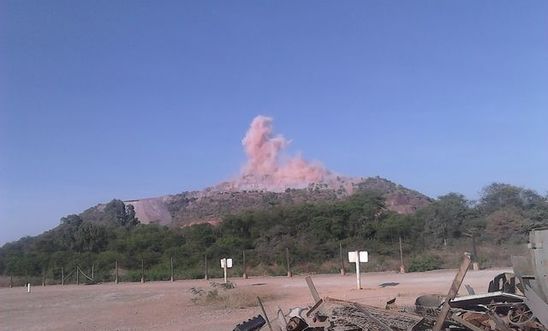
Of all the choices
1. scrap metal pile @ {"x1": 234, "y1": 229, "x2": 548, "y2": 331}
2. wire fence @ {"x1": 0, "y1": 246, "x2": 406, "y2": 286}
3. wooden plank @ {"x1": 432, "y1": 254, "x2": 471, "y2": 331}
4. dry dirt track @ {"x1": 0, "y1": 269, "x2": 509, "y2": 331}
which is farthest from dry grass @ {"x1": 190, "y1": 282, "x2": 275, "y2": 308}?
wire fence @ {"x1": 0, "y1": 246, "x2": 406, "y2": 286}

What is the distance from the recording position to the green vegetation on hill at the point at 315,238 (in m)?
51.9

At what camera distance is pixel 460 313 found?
8.38m

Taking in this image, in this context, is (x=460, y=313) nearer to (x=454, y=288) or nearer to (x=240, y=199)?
(x=454, y=288)

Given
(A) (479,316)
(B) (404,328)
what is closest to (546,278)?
(A) (479,316)

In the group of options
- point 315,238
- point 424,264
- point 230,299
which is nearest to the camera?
point 230,299

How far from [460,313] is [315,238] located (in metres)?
53.0

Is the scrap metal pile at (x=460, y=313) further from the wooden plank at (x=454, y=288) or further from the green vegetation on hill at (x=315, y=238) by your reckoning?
the green vegetation on hill at (x=315, y=238)

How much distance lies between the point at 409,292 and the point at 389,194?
314 ft

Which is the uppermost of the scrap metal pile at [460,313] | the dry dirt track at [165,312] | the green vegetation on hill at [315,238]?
the green vegetation on hill at [315,238]

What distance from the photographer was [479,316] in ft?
27.1

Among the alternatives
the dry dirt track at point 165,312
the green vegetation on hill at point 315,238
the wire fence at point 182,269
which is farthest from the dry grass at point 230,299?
the green vegetation on hill at point 315,238

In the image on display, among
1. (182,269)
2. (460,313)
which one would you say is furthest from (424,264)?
(460,313)

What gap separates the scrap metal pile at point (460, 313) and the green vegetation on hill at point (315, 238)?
106ft

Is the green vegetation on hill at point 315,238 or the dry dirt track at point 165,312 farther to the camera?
the green vegetation on hill at point 315,238
